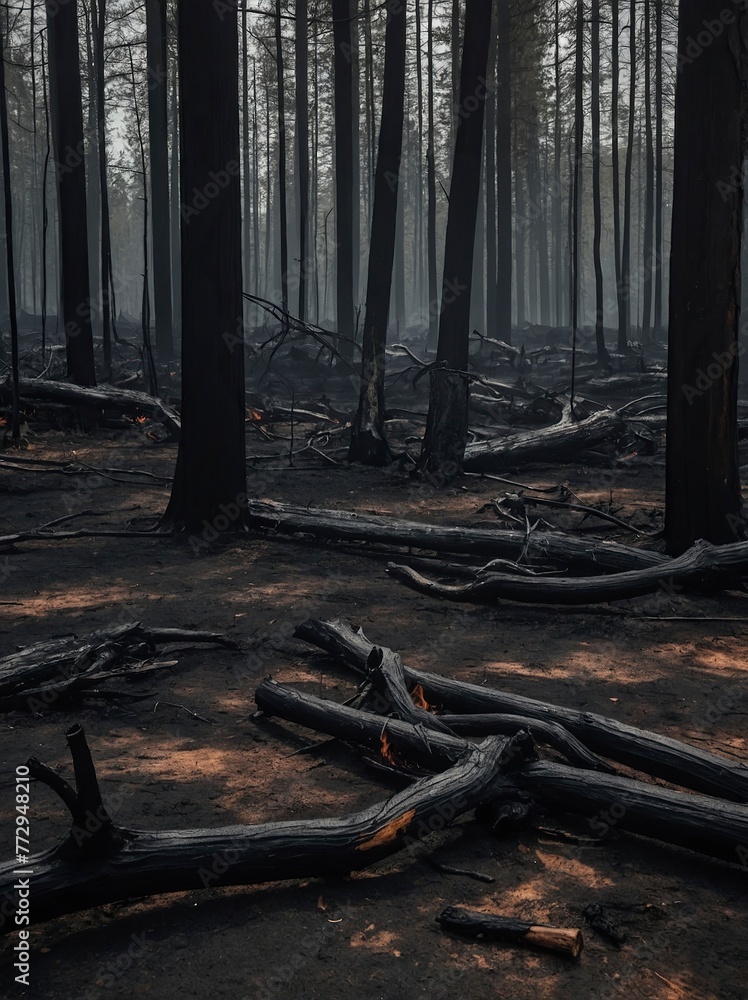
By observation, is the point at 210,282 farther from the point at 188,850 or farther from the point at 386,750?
the point at 188,850

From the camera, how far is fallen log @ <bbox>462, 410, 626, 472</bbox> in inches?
487

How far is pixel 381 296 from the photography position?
42.2ft

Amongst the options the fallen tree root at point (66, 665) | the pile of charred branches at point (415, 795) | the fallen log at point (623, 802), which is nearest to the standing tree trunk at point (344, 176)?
the fallen tree root at point (66, 665)

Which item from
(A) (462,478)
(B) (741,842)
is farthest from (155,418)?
(B) (741,842)

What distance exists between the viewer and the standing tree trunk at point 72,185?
14.1 meters

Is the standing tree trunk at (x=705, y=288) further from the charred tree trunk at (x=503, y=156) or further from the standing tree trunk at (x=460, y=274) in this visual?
the charred tree trunk at (x=503, y=156)

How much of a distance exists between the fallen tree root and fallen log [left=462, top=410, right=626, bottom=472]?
24.0 feet

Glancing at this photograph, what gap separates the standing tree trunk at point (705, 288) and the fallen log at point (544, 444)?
15.6ft

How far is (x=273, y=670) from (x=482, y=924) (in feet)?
8.83

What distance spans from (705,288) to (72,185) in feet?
35.8

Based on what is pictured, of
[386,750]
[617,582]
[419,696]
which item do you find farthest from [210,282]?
[386,750]

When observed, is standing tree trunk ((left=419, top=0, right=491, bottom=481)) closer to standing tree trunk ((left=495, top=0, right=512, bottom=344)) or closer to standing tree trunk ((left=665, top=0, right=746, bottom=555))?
standing tree trunk ((left=665, top=0, right=746, bottom=555))

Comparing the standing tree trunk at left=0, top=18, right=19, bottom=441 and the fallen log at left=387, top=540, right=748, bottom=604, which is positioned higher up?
the standing tree trunk at left=0, top=18, right=19, bottom=441

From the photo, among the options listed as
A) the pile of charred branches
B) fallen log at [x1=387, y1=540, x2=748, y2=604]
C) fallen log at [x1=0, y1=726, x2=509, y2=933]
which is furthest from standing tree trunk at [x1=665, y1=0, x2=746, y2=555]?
fallen log at [x1=0, y1=726, x2=509, y2=933]
